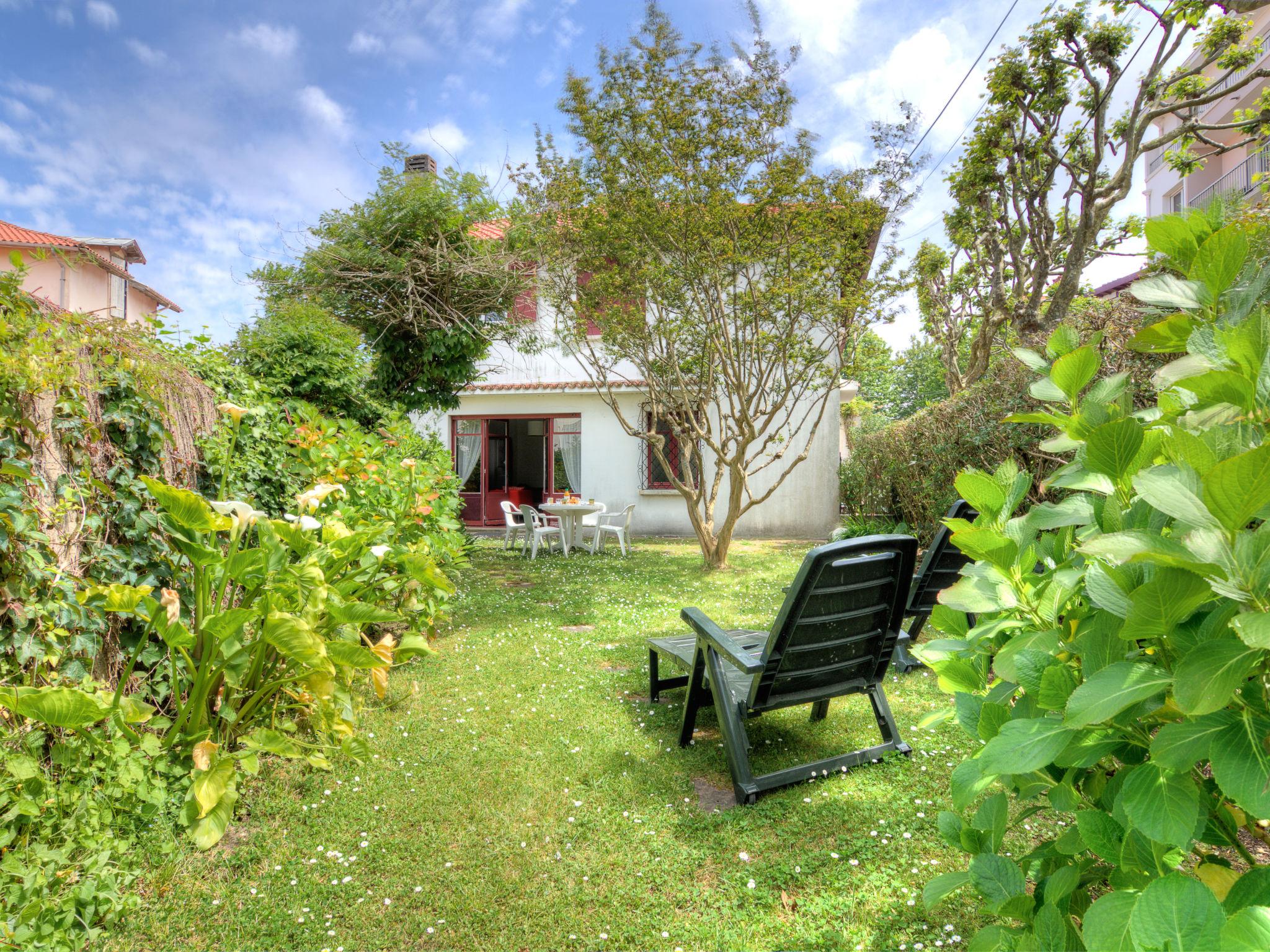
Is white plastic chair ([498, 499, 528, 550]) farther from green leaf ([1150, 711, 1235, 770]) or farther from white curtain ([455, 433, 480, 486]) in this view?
green leaf ([1150, 711, 1235, 770])

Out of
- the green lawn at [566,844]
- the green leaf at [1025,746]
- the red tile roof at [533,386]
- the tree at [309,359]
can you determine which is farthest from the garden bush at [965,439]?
the red tile roof at [533,386]

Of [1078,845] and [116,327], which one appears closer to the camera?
[1078,845]

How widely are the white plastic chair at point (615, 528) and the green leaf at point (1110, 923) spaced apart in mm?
10636

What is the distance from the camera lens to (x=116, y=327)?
285 cm

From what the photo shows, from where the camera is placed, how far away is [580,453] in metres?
15.3

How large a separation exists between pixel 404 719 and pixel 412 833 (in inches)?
47.6

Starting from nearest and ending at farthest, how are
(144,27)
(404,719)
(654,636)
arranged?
(404,719) → (144,27) → (654,636)

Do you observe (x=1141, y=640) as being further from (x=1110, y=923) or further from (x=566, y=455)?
(x=566, y=455)

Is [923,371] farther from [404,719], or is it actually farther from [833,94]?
[404,719]

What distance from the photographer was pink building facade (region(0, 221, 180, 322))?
2717mm

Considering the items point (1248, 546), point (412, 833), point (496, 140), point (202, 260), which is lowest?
point (412, 833)

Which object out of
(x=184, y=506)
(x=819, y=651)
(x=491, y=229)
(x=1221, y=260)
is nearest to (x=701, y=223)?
(x=491, y=229)

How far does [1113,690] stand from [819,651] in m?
2.44

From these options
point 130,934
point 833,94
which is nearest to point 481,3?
point 833,94
